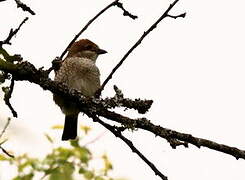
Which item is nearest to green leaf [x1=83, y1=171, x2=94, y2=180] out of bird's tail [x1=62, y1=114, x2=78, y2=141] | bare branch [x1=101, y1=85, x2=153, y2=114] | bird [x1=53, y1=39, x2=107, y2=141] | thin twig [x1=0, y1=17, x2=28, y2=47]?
bare branch [x1=101, y1=85, x2=153, y2=114]

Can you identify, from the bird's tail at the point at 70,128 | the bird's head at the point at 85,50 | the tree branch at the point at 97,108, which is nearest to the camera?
the tree branch at the point at 97,108

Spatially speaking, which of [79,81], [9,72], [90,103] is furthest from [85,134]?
[79,81]

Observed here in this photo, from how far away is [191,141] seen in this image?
315 cm

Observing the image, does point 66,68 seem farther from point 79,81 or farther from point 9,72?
point 9,72

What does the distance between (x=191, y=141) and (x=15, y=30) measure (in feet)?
4.08

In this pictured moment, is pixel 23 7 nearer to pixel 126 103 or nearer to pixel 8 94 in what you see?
pixel 8 94

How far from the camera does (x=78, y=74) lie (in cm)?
609

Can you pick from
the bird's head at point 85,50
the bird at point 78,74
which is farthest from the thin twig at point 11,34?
the bird's head at point 85,50

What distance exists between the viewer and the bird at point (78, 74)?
598cm

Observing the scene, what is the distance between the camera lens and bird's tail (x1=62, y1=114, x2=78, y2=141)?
6.26 m

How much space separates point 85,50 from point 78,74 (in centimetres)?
80

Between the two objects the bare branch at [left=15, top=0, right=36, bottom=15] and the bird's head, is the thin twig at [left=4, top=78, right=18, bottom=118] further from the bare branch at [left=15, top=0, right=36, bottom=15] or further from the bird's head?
the bird's head

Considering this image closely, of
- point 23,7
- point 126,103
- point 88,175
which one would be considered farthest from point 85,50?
point 88,175

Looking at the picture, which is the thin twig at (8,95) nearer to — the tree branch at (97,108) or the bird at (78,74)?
the tree branch at (97,108)
